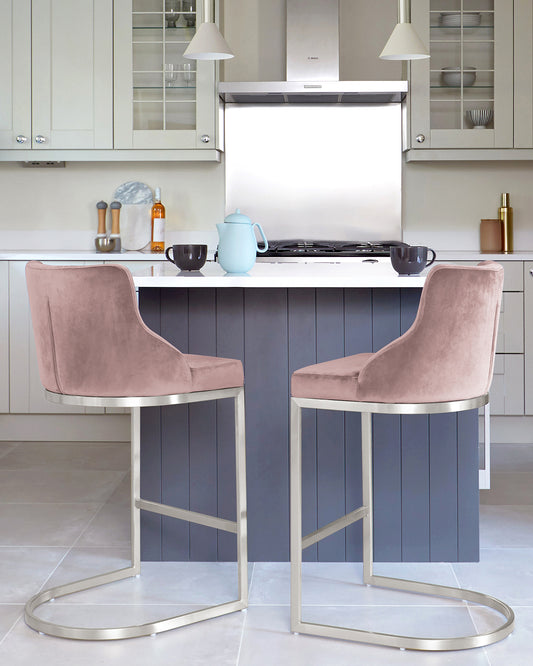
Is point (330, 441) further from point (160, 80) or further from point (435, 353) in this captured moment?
point (160, 80)

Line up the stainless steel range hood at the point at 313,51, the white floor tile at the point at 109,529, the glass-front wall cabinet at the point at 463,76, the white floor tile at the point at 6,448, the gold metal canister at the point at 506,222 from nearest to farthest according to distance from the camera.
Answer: the white floor tile at the point at 109,529, the white floor tile at the point at 6,448, the glass-front wall cabinet at the point at 463,76, the stainless steel range hood at the point at 313,51, the gold metal canister at the point at 506,222

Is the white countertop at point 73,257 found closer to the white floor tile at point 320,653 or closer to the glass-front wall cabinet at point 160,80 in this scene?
the glass-front wall cabinet at point 160,80

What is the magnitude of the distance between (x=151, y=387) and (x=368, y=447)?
68cm

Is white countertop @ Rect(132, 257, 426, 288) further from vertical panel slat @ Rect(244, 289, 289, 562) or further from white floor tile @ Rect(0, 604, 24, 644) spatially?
white floor tile @ Rect(0, 604, 24, 644)

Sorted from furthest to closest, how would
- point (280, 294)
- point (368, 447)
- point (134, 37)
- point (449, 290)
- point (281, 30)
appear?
point (281, 30)
point (134, 37)
point (280, 294)
point (368, 447)
point (449, 290)

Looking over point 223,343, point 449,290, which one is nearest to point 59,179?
point 223,343

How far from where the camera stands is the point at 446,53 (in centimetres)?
420

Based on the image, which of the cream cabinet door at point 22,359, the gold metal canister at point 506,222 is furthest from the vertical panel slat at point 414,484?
the gold metal canister at point 506,222

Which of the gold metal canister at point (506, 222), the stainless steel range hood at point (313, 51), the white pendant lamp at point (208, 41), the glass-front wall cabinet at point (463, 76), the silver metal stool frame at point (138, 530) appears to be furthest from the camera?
the gold metal canister at point (506, 222)

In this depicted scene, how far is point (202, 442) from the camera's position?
248 cm

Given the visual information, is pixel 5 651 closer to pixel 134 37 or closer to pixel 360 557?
pixel 360 557

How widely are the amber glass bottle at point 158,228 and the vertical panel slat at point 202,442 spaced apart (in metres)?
1.97

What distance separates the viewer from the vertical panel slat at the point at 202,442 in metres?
2.46

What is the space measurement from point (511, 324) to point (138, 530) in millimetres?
2300
